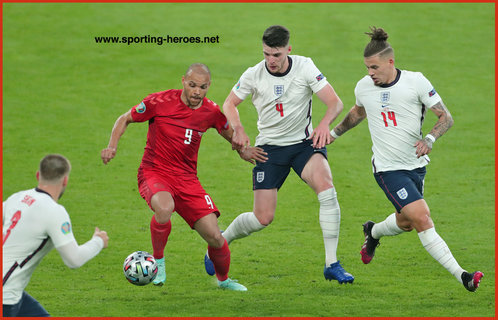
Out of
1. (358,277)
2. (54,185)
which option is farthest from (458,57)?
(54,185)

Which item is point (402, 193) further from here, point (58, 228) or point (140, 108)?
point (58, 228)

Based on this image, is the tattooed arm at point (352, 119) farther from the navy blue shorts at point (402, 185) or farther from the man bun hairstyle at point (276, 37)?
the man bun hairstyle at point (276, 37)

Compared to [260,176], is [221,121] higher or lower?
higher

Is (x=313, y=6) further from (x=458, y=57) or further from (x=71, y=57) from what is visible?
A: (x=71, y=57)

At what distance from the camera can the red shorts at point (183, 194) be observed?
8672mm

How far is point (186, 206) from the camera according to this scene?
8.70m

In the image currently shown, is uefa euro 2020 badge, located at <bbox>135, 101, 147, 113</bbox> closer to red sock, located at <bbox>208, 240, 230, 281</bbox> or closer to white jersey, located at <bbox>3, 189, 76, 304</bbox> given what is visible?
red sock, located at <bbox>208, 240, 230, 281</bbox>

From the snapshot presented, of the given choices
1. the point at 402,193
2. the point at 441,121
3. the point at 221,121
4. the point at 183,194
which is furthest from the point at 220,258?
the point at 441,121

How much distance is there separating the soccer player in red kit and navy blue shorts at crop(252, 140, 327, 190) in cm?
73

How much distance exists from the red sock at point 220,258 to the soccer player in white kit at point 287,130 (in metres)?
0.72

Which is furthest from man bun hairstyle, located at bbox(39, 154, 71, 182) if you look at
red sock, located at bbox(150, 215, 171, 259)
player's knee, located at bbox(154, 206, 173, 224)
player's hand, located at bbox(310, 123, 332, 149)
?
player's hand, located at bbox(310, 123, 332, 149)

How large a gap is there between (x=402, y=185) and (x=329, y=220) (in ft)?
3.23

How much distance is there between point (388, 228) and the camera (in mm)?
9492

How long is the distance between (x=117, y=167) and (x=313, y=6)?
11639mm
